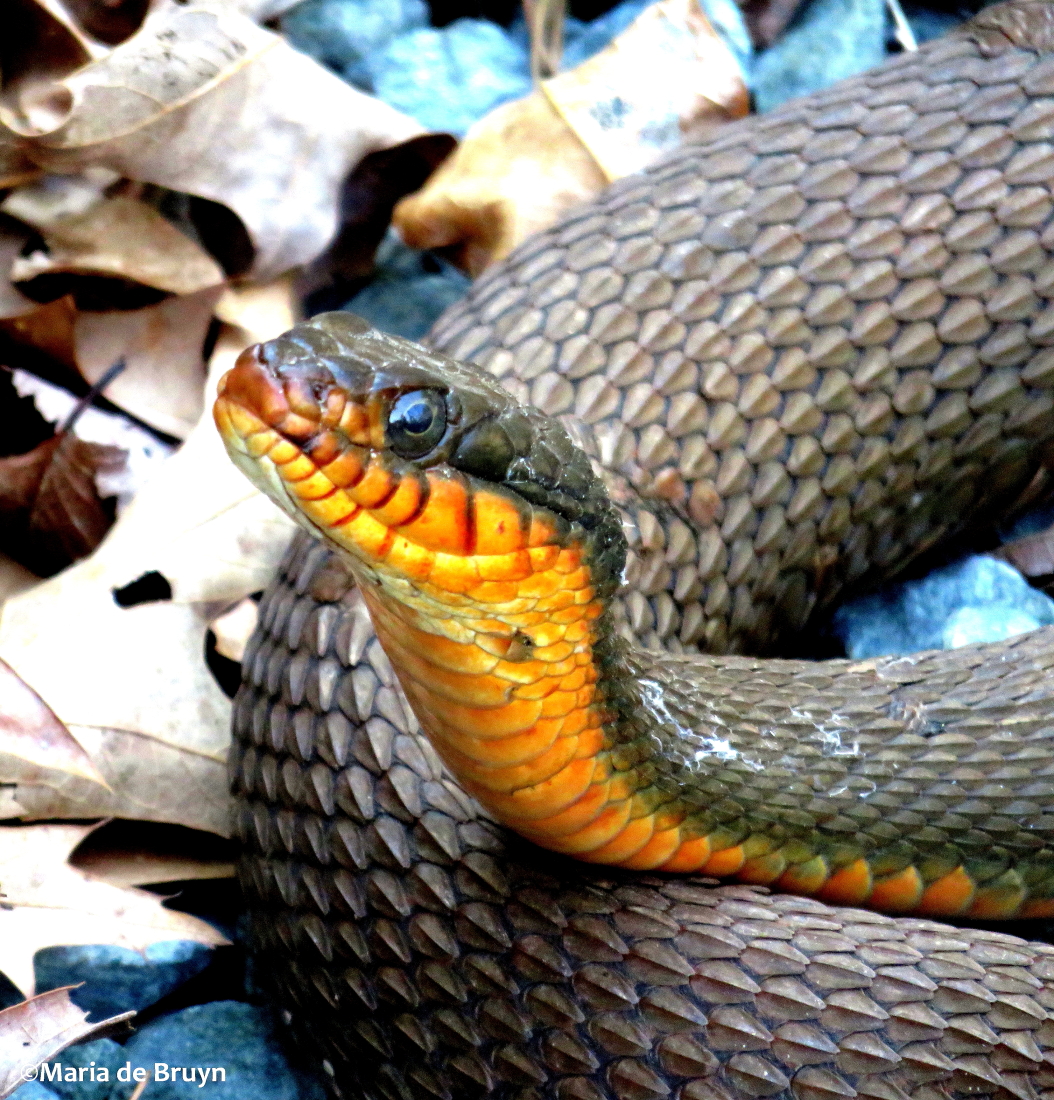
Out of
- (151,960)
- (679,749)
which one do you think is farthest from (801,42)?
(151,960)

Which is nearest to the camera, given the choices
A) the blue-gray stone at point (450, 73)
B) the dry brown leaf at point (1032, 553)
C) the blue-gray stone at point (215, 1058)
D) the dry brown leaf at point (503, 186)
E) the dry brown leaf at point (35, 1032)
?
the dry brown leaf at point (35, 1032)

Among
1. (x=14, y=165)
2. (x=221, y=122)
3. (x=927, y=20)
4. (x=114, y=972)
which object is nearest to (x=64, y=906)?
(x=114, y=972)

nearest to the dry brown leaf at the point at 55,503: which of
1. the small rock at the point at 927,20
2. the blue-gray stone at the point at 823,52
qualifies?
the blue-gray stone at the point at 823,52

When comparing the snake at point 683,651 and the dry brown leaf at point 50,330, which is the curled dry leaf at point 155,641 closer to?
the snake at point 683,651

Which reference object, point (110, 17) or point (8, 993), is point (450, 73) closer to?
point (110, 17)

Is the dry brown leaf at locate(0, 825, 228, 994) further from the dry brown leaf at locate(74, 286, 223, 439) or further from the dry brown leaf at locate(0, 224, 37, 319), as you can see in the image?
the dry brown leaf at locate(0, 224, 37, 319)

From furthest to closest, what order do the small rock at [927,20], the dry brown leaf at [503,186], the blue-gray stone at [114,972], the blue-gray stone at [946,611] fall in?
the small rock at [927,20] → the dry brown leaf at [503,186] → the blue-gray stone at [946,611] → the blue-gray stone at [114,972]
